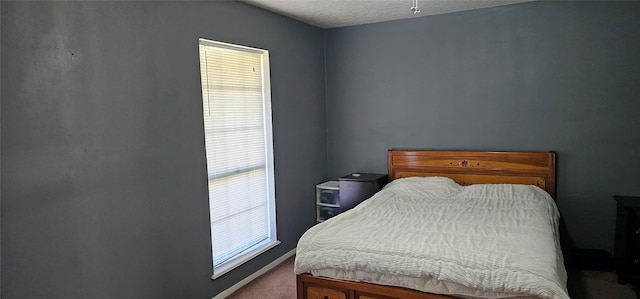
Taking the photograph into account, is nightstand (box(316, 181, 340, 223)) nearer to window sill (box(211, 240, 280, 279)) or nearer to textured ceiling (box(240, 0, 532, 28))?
window sill (box(211, 240, 280, 279))

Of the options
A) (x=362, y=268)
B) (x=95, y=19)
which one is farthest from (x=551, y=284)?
(x=95, y=19)

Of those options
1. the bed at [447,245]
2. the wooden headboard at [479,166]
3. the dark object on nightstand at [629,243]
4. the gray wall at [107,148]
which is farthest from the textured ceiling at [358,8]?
the dark object on nightstand at [629,243]

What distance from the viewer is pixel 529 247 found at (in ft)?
7.45

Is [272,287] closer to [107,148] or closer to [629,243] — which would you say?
[107,148]

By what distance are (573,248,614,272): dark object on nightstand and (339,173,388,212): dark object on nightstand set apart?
183cm

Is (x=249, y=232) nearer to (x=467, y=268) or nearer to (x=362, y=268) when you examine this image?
(x=362, y=268)

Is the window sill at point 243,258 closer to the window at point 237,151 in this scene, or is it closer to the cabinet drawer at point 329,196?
the window at point 237,151

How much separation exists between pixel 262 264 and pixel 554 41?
3.32 m

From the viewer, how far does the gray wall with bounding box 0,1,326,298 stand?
6.34 ft

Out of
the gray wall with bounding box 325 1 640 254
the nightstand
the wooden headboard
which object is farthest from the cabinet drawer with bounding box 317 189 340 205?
the wooden headboard

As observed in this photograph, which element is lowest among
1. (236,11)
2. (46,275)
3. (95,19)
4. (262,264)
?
(262,264)

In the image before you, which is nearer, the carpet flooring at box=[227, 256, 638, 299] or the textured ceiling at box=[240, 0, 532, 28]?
the carpet flooring at box=[227, 256, 638, 299]

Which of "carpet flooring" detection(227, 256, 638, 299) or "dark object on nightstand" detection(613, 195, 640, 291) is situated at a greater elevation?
"dark object on nightstand" detection(613, 195, 640, 291)

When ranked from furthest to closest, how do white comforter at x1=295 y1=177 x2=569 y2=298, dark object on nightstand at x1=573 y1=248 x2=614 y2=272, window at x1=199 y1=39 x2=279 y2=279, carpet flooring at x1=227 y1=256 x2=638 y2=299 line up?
dark object on nightstand at x1=573 y1=248 x2=614 y2=272 < window at x1=199 y1=39 x2=279 y2=279 < carpet flooring at x1=227 y1=256 x2=638 y2=299 < white comforter at x1=295 y1=177 x2=569 y2=298
